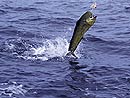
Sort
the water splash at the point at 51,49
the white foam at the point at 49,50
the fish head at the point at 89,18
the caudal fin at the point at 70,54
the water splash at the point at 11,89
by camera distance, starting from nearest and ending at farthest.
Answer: the water splash at the point at 11,89 → the fish head at the point at 89,18 → the caudal fin at the point at 70,54 → the white foam at the point at 49,50 → the water splash at the point at 51,49

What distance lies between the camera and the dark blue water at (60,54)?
11.5 m

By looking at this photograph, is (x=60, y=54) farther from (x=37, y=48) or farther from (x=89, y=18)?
(x=89, y=18)

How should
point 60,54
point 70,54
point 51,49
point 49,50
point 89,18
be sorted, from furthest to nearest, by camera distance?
1. point 51,49
2. point 49,50
3. point 60,54
4. point 70,54
5. point 89,18

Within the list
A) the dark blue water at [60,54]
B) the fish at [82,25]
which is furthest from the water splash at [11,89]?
the fish at [82,25]

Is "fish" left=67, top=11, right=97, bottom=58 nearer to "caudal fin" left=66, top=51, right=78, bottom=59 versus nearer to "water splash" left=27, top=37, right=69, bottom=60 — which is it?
"caudal fin" left=66, top=51, right=78, bottom=59

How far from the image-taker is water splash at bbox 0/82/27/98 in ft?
36.4

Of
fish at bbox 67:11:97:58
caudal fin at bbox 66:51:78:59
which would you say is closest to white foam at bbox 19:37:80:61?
caudal fin at bbox 66:51:78:59

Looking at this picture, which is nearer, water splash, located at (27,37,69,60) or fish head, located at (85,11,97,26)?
fish head, located at (85,11,97,26)

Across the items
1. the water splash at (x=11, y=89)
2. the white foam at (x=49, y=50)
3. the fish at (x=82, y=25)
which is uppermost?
the fish at (x=82, y=25)

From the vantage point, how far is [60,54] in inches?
575

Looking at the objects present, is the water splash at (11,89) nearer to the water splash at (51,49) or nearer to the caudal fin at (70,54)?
the water splash at (51,49)

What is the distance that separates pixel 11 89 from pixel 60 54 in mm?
3609

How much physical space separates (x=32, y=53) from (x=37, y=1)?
33.3 ft

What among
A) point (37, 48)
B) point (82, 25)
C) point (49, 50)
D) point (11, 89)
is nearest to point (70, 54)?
point (49, 50)
